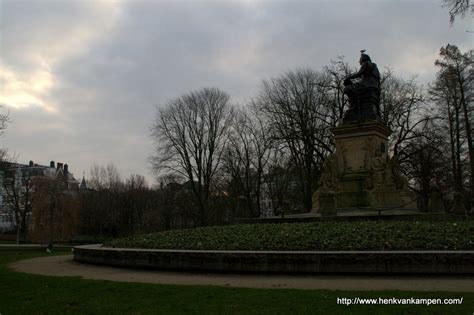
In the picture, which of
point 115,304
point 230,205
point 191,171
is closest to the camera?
point 115,304

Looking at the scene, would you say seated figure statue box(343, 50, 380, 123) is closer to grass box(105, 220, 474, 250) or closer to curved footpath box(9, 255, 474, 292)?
grass box(105, 220, 474, 250)

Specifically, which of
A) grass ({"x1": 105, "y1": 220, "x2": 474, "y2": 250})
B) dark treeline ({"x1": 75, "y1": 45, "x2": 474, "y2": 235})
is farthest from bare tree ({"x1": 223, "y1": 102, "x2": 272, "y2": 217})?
grass ({"x1": 105, "y1": 220, "x2": 474, "y2": 250})

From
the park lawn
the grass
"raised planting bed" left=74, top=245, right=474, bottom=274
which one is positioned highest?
the grass

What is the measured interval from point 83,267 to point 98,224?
47298mm

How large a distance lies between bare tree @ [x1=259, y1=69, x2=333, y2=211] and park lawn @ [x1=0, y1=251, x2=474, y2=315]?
28500 millimetres

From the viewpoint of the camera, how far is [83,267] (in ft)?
51.0

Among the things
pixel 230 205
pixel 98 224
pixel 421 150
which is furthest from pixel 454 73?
pixel 98 224

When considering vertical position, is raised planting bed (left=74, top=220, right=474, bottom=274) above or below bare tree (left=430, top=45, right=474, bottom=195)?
below

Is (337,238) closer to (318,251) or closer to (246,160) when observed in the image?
(318,251)

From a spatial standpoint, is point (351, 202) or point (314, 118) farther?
point (314, 118)

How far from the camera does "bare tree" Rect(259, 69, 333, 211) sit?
125 ft

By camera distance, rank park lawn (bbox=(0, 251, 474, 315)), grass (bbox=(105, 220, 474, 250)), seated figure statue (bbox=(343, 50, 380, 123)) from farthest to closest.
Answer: seated figure statue (bbox=(343, 50, 380, 123)), grass (bbox=(105, 220, 474, 250)), park lawn (bbox=(0, 251, 474, 315))

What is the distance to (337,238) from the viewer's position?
1378 centimetres

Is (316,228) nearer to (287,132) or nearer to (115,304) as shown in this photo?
(115,304)
